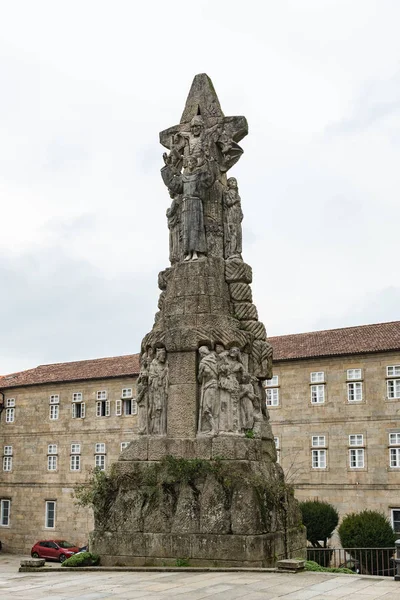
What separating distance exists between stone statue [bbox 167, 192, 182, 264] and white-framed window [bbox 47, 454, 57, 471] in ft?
103

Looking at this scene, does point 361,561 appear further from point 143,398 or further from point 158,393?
point 158,393

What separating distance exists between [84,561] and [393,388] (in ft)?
78.1

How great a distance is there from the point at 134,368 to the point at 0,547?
1385 cm

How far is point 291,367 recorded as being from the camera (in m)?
37.1

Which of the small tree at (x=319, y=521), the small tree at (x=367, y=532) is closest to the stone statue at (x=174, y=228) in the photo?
the small tree at (x=367, y=532)

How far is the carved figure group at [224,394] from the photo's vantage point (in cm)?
1421

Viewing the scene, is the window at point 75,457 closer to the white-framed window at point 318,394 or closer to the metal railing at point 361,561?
the white-framed window at point 318,394

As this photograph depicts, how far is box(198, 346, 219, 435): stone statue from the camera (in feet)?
46.5

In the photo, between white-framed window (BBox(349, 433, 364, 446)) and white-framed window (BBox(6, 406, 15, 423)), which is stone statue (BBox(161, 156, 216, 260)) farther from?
white-framed window (BBox(6, 406, 15, 423))

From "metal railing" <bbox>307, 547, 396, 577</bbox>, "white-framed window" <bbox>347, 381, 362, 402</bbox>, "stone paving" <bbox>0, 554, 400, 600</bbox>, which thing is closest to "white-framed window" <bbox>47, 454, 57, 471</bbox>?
"white-framed window" <bbox>347, 381, 362, 402</bbox>

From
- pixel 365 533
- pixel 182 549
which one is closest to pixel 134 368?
pixel 365 533

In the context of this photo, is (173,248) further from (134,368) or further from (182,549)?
(134,368)

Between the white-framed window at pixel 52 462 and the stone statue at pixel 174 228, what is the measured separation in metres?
31.4

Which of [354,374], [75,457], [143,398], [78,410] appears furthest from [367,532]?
[78,410]
